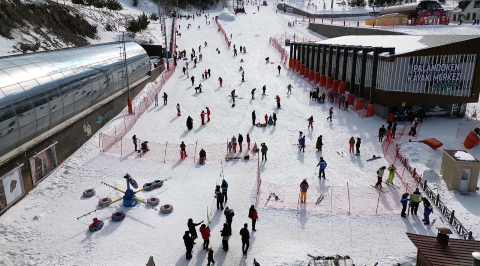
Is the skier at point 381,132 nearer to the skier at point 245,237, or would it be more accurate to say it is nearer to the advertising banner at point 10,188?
the skier at point 245,237

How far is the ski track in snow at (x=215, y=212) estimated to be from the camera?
1191cm

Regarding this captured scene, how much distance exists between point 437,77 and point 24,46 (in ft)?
123

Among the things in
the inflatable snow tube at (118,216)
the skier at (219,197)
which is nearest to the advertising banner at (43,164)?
the inflatable snow tube at (118,216)

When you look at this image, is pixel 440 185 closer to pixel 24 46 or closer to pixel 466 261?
pixel 466 261

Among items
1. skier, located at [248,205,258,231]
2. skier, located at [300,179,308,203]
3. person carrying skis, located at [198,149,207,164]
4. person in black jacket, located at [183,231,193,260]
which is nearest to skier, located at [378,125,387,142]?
skier, located at [300,179,308,203]

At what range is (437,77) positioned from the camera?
26.2 metres

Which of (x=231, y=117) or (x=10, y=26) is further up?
(x=10, y=26)

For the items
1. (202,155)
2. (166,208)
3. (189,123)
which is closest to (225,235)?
(166,208)

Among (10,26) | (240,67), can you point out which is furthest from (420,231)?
(10,26)

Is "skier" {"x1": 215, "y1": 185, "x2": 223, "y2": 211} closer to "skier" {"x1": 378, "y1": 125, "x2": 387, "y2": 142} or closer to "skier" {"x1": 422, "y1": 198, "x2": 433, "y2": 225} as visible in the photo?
"skier" {"x1": 422, "y1": 198, "x2": 433, "y2": 225}

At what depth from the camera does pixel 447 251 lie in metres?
9.58

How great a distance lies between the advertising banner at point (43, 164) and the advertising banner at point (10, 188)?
106cm

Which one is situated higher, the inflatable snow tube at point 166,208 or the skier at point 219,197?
the skier at point 219,197

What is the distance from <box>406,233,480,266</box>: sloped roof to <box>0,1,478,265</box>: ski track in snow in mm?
1734
